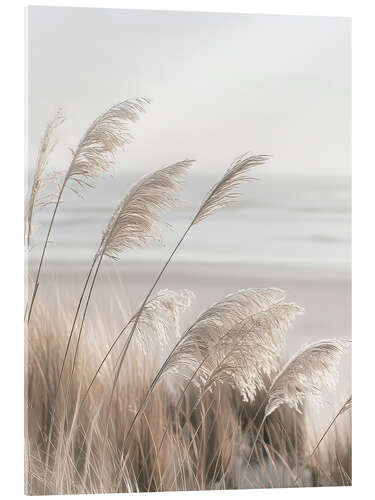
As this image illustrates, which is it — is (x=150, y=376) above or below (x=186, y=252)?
below

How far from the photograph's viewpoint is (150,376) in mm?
4188

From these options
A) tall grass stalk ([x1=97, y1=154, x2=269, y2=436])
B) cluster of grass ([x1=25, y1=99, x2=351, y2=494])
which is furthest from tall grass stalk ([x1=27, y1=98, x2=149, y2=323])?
tall grass stalk ([x1=97, y1=154, x2=269, y2=436])

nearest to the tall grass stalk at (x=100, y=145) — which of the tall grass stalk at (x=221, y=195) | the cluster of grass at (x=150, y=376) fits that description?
the cluster of grass at (x=150, y=376)

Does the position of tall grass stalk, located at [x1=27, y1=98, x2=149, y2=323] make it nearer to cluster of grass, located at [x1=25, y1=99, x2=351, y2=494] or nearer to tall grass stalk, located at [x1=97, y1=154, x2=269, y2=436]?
cluster of grass, located at [x1=25, y1=99, x2=351, y2=494]

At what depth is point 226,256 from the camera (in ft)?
14.0

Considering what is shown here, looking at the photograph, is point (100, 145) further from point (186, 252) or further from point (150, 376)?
point (150, 376)

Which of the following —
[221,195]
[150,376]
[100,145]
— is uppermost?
[100,145]

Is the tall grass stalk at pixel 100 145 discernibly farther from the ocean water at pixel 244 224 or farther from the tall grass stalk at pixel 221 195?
the tall grass stalk at pixel 221 195

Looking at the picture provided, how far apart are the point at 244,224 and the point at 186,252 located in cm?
29

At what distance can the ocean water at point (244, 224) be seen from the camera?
4.16m

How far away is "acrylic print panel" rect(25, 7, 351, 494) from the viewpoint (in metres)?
4.14

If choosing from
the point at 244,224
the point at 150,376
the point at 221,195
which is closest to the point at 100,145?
the point at 221,195

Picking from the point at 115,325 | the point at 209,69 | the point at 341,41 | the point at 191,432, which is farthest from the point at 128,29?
the point at 191,432
